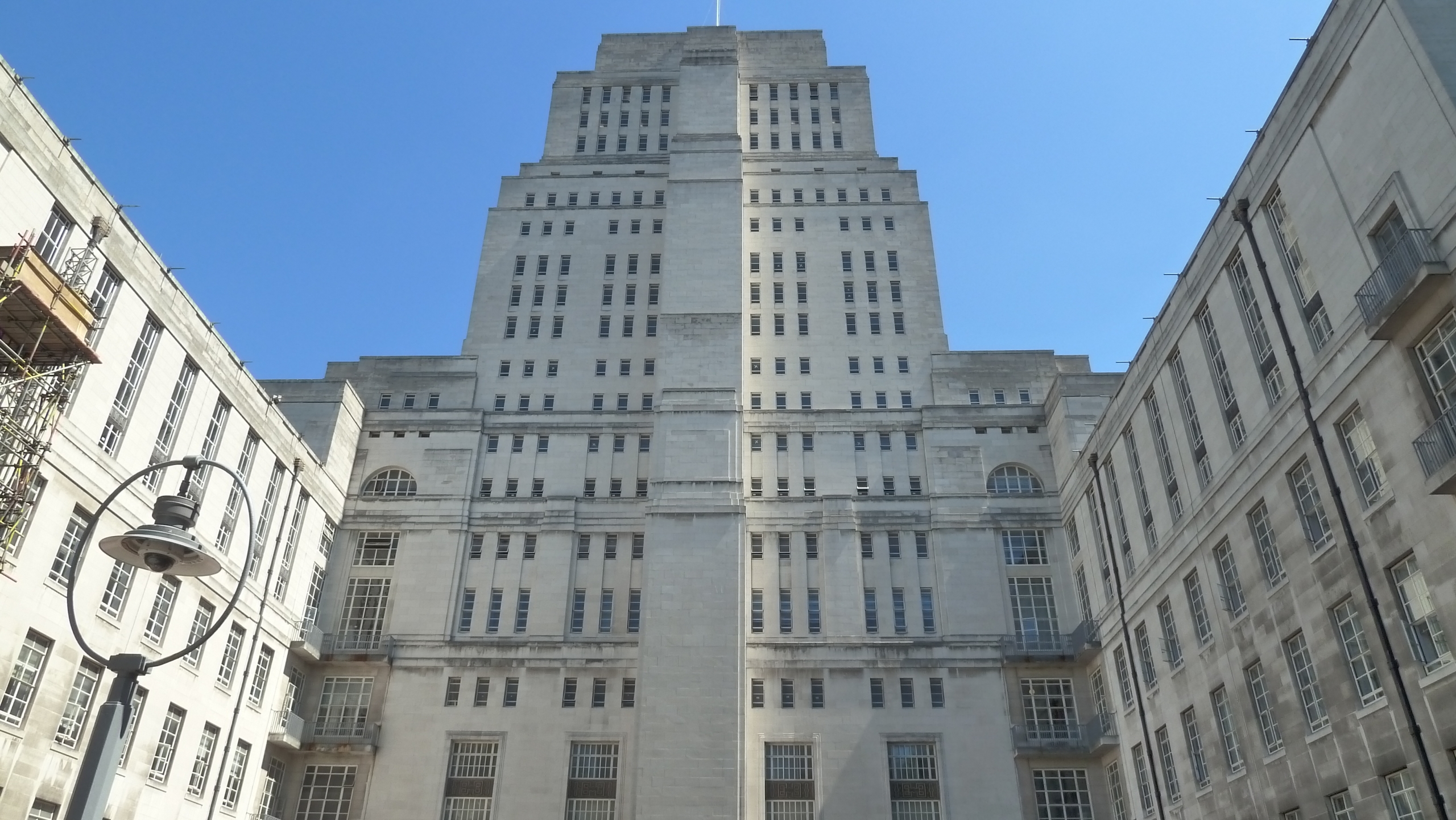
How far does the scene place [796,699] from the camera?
50344 millimetres

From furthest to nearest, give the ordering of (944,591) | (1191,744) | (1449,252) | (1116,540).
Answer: (944,591), (1116,540), (1191,744), (1449,252)

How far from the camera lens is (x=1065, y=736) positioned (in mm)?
48219

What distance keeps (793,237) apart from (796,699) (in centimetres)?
3028

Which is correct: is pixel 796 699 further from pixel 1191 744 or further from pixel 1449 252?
pixel 1449 252

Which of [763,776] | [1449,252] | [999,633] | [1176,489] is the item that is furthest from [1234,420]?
[763,776]

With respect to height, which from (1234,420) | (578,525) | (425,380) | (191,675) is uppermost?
(425,380)

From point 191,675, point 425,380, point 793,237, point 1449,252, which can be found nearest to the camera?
point 1449,252

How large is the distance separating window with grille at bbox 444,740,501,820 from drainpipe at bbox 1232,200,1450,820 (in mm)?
37291

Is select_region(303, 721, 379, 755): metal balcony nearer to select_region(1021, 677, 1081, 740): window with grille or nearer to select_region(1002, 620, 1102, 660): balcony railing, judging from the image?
select_region(1002, 620, 1102, 660): balcony railing

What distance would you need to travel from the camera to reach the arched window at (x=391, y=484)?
56.9 m

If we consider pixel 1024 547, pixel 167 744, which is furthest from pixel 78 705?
pixel 1024 547

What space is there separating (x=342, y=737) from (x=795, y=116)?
5073cm

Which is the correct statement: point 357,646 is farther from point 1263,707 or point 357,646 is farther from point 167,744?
point 1263,707

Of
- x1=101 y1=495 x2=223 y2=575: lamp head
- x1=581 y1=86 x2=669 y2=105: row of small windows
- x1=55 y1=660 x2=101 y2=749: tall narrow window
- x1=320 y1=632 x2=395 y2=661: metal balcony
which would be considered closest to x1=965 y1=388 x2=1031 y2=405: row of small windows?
x1=320 y1=632 x2=395 y2=661: metal balcony
